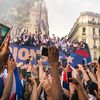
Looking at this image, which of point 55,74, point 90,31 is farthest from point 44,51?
point 90,31

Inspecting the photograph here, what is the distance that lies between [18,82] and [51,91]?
5.92 ft

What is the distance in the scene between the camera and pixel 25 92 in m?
5.98

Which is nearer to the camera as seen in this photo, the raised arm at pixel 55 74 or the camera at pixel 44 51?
the raised arm at pixel 55 74

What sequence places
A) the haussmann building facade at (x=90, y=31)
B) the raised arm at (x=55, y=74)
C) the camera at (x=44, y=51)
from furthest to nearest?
the haussmann building facade at (x=90, y=31) < the camera at (x=44, y=51) < the raised arm at (x=55, y=74)

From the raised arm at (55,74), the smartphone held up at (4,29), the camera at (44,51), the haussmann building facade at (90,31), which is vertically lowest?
the raised arm at (55,74)

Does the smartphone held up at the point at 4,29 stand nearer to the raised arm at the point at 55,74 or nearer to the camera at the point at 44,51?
the camera at the point at 44,51

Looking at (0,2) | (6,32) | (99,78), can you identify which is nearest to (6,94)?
(6,32)

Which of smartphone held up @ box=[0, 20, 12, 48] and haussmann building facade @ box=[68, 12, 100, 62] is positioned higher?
haussmann building facade @ box=[68, 12, 100, 62]

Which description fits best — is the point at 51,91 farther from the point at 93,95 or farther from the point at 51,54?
the point at 93,95

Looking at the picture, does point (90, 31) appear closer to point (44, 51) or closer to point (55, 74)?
point (44, 51)

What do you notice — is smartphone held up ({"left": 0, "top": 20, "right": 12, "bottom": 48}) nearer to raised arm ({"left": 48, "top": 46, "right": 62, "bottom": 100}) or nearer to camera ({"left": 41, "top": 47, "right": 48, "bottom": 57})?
camera ({"left": 41, "top": 47, "right": 48, "bottom": 57})

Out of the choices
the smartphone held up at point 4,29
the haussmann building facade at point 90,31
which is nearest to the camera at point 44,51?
the smartphone held up at point 4,29

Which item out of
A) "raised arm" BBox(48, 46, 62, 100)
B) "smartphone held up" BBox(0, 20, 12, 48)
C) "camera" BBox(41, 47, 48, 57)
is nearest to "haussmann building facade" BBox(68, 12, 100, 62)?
→ "smartphone held up" BBox(0, 20, 12, 48)

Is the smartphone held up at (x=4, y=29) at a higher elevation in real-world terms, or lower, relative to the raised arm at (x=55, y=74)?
higher
